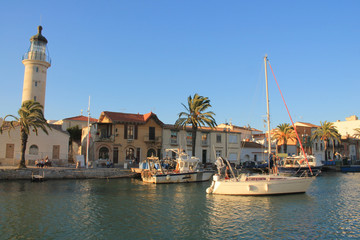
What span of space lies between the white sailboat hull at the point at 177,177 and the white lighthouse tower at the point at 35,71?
→ 84.3ft

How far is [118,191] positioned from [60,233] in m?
13.6

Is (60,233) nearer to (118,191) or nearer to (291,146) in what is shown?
(118,191)

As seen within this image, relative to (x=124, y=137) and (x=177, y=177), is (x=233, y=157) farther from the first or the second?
(x=177, y=177)

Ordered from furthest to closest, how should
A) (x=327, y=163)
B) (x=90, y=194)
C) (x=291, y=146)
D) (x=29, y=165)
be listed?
(x=291, y=146) < (x=327, y=163) < (x=29, y=165) < (x=90, y=194)

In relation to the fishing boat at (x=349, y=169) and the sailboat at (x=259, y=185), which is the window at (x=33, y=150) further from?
the fishing boat at (x=349, y=169)

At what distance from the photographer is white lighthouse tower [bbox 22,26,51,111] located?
49531 mm

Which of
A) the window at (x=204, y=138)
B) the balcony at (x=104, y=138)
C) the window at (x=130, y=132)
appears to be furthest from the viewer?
the window at (x=204, y=138)

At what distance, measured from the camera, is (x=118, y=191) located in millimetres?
27562

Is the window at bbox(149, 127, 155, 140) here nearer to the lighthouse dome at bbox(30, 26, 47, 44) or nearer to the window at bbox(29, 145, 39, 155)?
the window at bbox(29, 145, 39, 155)

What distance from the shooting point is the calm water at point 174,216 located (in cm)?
1422

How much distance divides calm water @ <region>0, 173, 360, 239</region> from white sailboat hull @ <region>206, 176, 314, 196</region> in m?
0.71

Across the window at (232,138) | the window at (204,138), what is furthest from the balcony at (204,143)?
the window at (232,138)

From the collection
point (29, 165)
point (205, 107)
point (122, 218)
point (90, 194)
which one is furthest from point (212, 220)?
point (29, 165)

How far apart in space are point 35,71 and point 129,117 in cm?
1746
